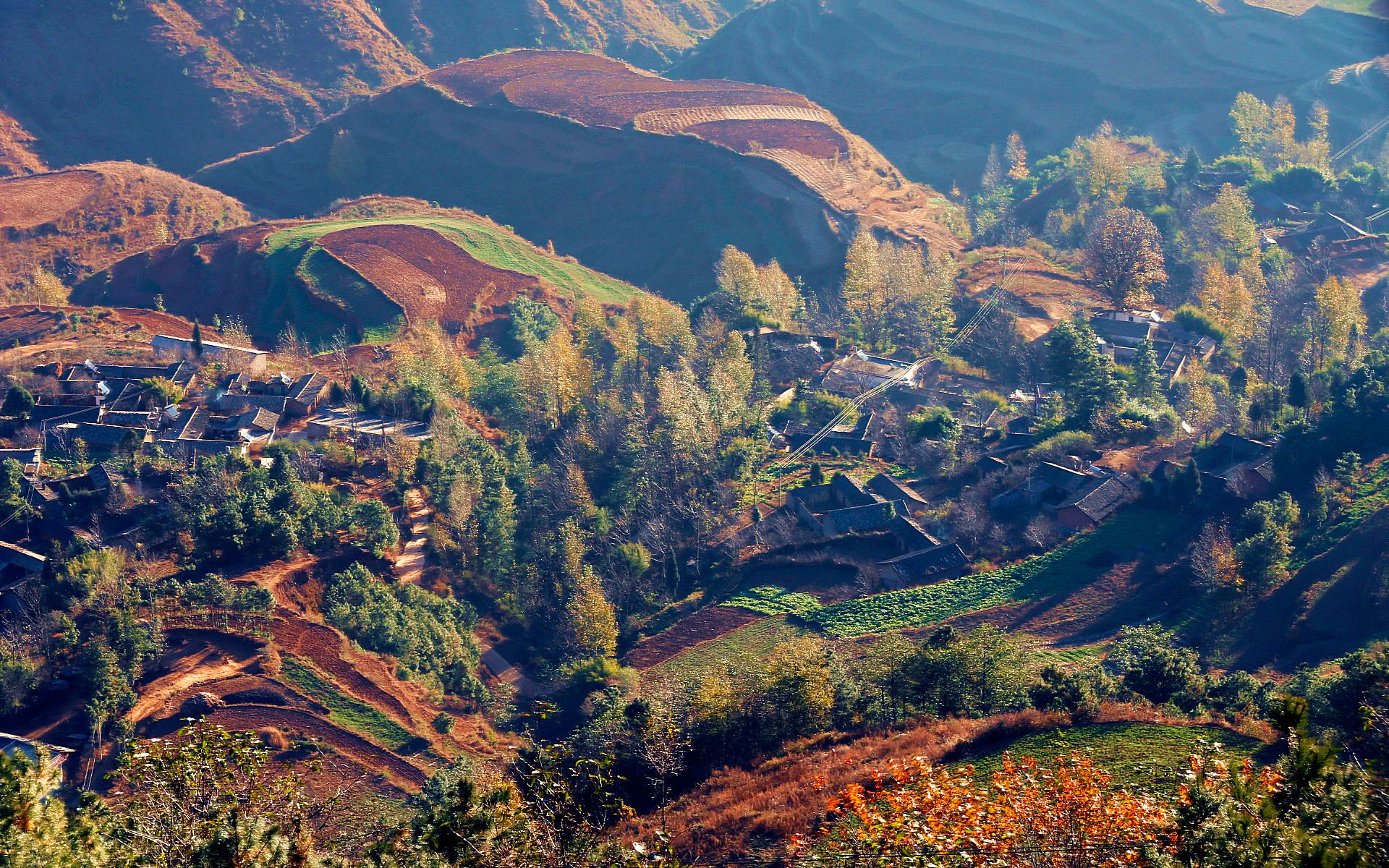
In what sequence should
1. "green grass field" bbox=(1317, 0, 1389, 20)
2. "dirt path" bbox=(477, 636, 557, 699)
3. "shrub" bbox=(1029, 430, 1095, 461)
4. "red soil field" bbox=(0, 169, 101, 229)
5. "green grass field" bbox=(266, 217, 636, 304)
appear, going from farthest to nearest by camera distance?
"green grass field" bbox=(1317, 0, 1389, 20), "red soil field" bbox=(0, 169, 101, 229), "green grass field" bbox=(266, 217, 636, 304), "shrub" bbox=(1029, 430, 1095, 461), "dirt path" bbox=(477, 636, 557, 699)

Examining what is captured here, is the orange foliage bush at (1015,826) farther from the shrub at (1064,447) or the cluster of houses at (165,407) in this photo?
the cluster of houses at (165,407)

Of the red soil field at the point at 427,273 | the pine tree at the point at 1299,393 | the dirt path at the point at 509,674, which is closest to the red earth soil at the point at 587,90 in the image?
the red soil field at the point at 427,273

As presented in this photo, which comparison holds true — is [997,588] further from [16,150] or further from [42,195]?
[16,150]

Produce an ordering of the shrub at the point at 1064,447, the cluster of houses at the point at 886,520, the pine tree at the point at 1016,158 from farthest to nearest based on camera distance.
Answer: the pine tree at the point at 1016,158 → the shrub at the point at 1064,447 → the cluster of houses at the point at 886,520

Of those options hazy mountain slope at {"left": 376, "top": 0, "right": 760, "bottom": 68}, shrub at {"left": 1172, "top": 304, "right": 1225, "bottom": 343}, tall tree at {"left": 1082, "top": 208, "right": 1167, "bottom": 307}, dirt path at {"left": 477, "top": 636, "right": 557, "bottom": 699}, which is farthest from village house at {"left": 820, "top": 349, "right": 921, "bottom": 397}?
hazy mountain slope at {"left": 376, "top": 0, "right": 760, "bottom": 68}

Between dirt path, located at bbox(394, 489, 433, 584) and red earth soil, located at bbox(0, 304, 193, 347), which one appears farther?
red earth soil, located at bbox(0, 304, 193, 347)

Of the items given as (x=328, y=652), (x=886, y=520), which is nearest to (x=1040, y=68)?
(x=886, y=520)

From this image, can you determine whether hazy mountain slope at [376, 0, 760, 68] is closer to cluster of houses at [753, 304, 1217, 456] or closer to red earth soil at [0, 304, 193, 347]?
red earth soil at [0, 304, 193, 347]
